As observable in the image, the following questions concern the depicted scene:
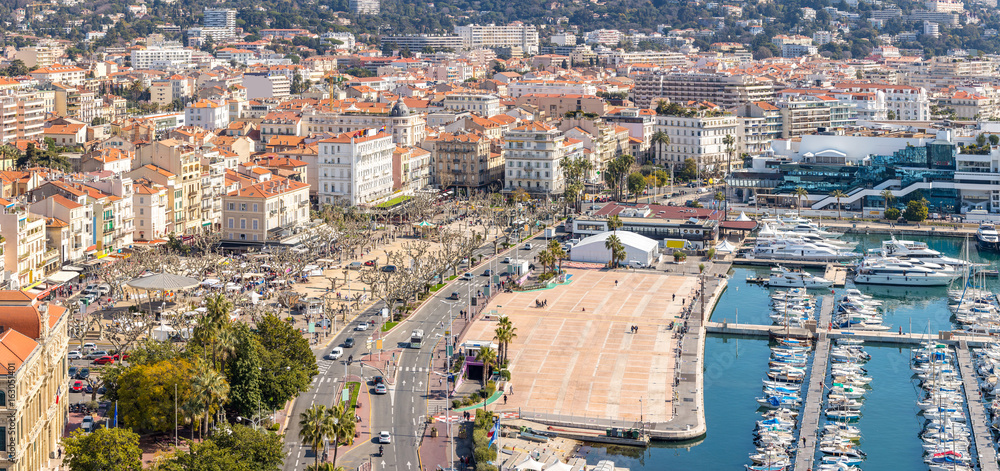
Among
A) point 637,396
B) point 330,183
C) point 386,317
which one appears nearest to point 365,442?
point 637,396

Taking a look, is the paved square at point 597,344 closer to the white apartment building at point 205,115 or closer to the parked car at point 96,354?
the parked car at point 96,354

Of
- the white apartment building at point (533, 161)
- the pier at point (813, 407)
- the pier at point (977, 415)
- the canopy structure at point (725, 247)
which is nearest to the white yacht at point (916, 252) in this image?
the canopy structure at point (725, 247)

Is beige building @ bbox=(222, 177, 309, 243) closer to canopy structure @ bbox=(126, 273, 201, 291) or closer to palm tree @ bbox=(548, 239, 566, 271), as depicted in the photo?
canopy structure @ bbox=(126, 273, 201, 291)

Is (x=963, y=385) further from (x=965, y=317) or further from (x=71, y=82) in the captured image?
(x=71, y=82)

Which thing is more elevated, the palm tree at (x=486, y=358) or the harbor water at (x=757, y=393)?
the palm tree at (x=486, y=358)

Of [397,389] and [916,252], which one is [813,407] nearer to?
[397,389]

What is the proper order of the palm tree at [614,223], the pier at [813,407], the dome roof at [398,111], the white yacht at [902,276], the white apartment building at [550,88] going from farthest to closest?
the white apartment building at [550,88]
the dome roof at [398,111]
the palm tree at [614,223]
the white yacht at [902,276]
the pier at [813,407]
